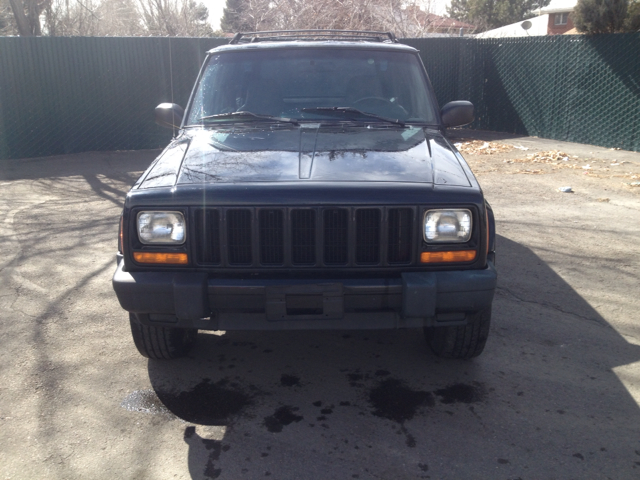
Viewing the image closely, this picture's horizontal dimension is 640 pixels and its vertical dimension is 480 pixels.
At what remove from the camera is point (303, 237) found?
3.23 metres

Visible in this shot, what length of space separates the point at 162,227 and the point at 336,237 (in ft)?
2.95

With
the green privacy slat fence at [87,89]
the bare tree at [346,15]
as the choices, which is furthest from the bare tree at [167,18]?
the green privacy slat fence at [87,89]

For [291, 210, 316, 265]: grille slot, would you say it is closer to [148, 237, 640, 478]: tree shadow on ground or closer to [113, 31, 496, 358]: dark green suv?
[113, 31, 496, 358]: dark green suv

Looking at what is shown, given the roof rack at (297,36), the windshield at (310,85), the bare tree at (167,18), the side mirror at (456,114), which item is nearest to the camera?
the windshield at (310,85)

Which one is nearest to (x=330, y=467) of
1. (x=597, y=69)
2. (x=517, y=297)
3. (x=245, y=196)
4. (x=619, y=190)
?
(x=245, y=196)

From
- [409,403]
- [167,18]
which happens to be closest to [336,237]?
[409,403]

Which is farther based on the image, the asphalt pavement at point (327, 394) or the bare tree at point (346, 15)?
the bare tree at point (346, 15)

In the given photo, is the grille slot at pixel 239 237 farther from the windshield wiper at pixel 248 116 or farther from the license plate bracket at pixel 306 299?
the windshield wiper at pixel 248 116

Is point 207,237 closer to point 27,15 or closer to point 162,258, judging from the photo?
point 162,258

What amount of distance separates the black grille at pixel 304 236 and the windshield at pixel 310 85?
57.3 inches

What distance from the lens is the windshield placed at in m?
4.57

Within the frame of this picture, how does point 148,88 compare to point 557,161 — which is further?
point 148,88

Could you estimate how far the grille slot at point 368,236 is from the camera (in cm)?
321

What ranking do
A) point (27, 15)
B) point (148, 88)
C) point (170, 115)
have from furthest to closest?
point (27, 15) → point (148, 88) → point (170, 115)
